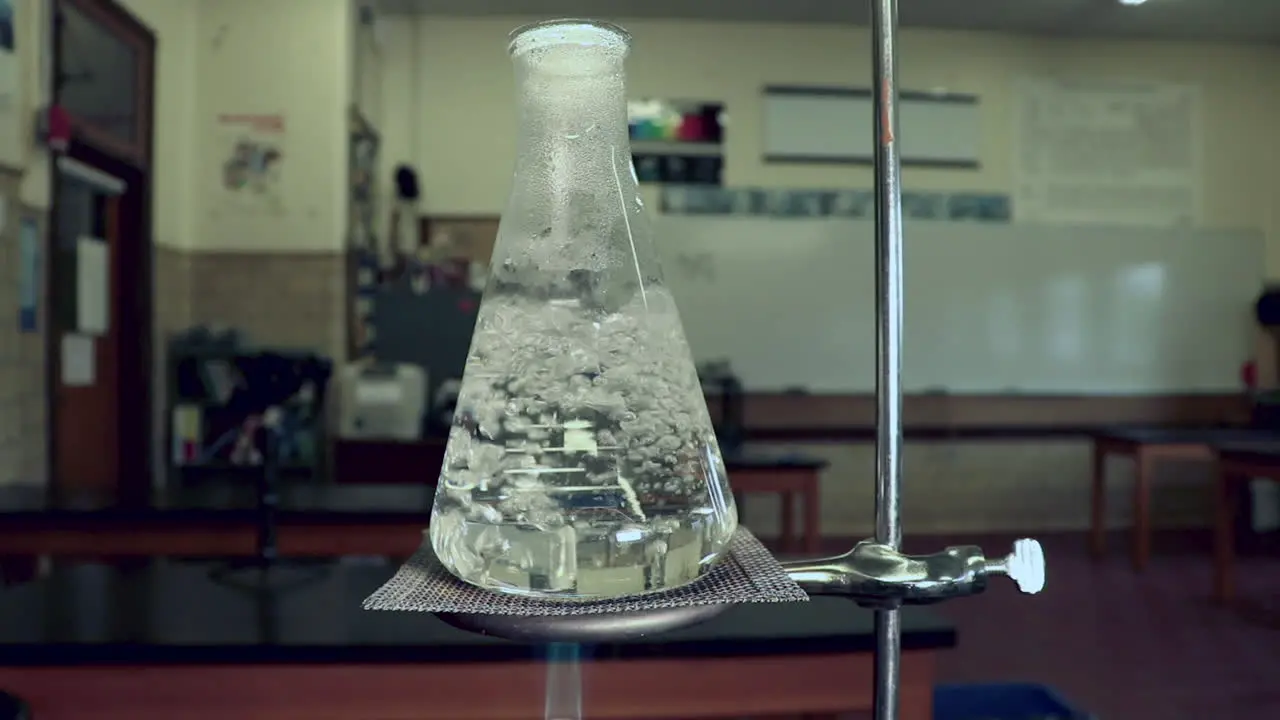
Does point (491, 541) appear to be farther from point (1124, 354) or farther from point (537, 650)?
point (1124, 354)

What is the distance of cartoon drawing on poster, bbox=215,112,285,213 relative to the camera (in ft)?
13.6

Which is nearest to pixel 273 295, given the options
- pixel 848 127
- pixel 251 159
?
pixel 251 159

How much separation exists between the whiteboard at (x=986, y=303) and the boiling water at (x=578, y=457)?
455cm

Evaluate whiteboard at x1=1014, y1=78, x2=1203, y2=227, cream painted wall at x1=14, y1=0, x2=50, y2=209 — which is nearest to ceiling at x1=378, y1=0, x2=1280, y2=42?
whiteboard at x1=1014, y1=78, x2=1203, y2=227

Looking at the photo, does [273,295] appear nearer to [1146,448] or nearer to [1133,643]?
[1133,643]

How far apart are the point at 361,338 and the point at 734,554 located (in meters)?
4.49

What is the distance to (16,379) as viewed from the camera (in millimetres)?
2709

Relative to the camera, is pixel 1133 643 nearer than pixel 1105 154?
Yes

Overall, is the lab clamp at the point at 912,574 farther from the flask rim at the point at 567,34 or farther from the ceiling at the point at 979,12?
the ceiling at the point at 979,12

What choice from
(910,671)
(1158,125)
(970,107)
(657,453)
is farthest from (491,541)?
(1158,125)

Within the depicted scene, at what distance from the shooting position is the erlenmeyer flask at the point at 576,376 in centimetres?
46

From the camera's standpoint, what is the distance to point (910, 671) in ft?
3.80

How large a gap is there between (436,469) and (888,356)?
297 cm

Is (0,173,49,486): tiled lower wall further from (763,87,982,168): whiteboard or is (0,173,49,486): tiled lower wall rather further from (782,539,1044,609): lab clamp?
(763,87,982,168): whiteboard
